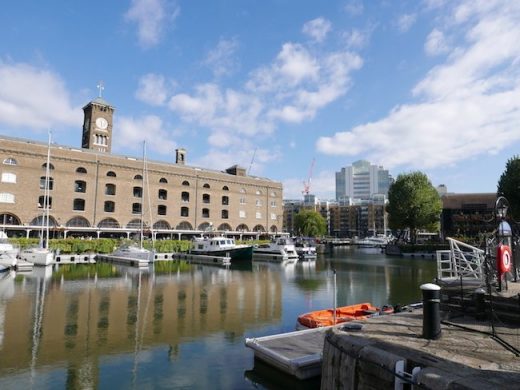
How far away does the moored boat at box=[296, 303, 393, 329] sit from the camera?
52.7 feet

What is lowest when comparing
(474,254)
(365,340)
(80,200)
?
(365,340)

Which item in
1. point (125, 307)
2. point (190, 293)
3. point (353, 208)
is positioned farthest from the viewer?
point (353, 208)

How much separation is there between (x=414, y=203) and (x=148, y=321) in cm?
6818

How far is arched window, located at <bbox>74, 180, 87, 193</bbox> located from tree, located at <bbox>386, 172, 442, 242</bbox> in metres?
59.5

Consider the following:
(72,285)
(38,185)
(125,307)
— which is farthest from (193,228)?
(125,307)

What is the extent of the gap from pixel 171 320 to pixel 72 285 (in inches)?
609

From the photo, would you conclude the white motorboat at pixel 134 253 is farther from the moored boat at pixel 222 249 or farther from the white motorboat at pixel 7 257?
the white motorboat at pixel 7 257

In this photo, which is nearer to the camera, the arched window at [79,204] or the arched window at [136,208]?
the arched window at [79,204]

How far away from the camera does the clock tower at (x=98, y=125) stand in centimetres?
8112

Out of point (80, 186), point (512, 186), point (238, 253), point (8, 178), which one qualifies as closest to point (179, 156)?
point (80, 186)

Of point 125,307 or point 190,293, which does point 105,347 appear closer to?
point 125,307

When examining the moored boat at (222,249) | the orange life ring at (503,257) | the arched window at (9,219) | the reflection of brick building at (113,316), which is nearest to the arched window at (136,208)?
the moored boat at (222,249)

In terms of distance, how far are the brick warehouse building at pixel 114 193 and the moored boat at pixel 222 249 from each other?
1028cm

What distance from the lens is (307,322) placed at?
640 inches
